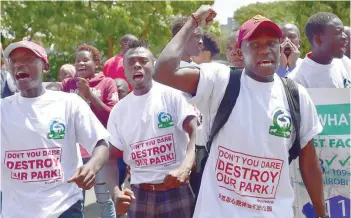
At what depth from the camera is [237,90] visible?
2.99 metres

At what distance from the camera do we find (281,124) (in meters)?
3.01

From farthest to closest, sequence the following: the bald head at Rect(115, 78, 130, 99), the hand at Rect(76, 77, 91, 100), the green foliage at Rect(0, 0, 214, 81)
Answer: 1. the green foliage at Rect(0, 0, 214, 81)
2. the bald head at Rect(115, 78, 130, 99)
3. the hand at Rect(76, 77, 91, 100)

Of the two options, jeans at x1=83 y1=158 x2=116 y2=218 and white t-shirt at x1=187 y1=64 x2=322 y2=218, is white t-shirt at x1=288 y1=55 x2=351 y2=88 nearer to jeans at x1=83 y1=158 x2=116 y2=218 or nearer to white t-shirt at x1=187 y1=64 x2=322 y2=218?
white t-shirt at x1=187 y1=64 x2=322 y2=218

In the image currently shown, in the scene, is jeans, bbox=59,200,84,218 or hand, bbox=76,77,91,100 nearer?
jeans, bbox=59,200,84,218

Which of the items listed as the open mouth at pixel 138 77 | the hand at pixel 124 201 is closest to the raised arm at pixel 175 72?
the hand at pixel 124 201

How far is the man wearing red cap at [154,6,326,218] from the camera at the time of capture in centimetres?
296

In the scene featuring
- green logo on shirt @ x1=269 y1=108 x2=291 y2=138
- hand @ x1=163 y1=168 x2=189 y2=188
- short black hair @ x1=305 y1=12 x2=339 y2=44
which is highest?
short black hair @ x1=305 y1=12 x2=339 y2=44

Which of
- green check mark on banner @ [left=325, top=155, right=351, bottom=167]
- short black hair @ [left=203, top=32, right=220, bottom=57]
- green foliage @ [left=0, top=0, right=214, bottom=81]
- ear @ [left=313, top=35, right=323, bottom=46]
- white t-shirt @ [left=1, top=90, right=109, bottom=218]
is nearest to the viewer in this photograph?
white t-shirt @ [left=1, top=90, right=109, bottom=218]

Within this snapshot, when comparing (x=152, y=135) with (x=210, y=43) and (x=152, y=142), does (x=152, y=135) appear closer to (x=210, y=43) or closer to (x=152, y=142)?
(x=152, y=142)

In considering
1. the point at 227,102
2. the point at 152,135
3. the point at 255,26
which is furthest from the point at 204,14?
the point at 152,135

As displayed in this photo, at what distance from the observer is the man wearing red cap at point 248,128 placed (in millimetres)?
2965

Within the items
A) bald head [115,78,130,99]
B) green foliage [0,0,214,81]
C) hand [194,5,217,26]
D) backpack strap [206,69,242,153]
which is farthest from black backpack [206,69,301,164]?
green foliage [0,0,214,81]

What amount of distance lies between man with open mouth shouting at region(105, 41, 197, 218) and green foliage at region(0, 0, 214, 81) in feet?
42.4

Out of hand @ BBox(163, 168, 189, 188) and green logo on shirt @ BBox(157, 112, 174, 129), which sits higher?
green logo on shirt @ BBox(157, 112, 174, 129)
